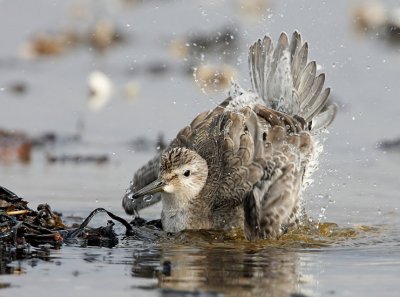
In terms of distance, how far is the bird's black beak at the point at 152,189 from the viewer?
29.7ft

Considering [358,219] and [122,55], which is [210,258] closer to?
[358,219]

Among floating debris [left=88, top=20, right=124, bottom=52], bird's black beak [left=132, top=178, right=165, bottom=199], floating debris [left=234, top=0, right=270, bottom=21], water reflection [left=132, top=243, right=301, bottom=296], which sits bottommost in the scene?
water reflection [left=132, top=243, right=301, bottom=296]

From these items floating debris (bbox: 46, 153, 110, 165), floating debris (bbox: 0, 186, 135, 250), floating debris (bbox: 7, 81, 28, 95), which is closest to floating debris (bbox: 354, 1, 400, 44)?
floating debris (bbox: 7, 81, 28, 95)

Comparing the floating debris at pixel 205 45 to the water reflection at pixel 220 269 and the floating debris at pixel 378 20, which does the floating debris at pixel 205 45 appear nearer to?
the floating debris at pixel 378 20

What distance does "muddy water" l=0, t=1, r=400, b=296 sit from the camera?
7.09 metres

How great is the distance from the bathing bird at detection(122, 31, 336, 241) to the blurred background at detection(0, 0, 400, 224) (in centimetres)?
77

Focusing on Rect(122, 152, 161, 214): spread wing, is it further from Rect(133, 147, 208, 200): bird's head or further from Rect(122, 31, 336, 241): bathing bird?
Rect(133, 147, 208, 200): bird's head

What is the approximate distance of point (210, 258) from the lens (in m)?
7.85

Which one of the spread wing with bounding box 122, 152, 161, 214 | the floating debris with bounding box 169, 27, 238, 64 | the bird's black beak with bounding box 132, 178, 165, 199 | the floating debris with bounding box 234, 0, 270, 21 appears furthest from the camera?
the floating debris with bounding box 234, 0, 270, 21

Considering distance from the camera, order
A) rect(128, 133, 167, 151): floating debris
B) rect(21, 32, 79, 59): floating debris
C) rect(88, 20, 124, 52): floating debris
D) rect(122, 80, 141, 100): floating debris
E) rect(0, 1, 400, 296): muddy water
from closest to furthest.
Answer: rect(0, 1, 400, 296): muddy water → rect(128, 133, 167, 151): floating debris → rect(122, 80, 141, 100): floating debris → rect(21, 32, 79, 59): floating debris → rect(88, 20, 124, 52): floating debris

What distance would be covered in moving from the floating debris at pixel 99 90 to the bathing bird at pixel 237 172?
3.56m

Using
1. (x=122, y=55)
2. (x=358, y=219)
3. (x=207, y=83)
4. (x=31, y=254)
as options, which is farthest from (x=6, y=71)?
(x=31, y=254)

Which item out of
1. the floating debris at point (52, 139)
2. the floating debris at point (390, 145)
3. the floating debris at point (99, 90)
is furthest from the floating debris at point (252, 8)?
the floating debris at point (52, 139)

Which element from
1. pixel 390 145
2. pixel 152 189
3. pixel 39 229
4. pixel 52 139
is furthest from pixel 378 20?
pixel 39 229
